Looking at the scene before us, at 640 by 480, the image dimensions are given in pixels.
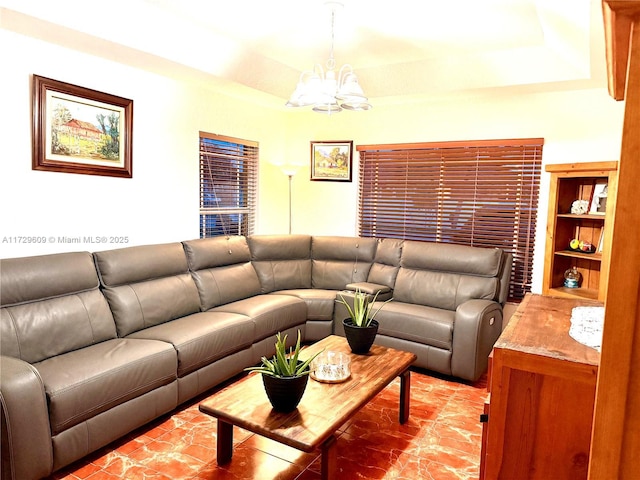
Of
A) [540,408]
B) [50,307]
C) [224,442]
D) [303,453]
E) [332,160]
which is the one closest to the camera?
[540,408]

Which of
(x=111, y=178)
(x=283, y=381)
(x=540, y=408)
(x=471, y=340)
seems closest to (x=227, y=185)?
(x=111, y=178)

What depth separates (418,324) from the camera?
11.7 ft

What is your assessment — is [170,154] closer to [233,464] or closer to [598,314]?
[233,464]

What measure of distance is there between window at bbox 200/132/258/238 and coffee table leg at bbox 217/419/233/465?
7.47 feet

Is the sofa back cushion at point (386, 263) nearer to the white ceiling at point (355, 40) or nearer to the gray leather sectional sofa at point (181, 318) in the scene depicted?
the gray leather sectional sofa at point (181, 318)

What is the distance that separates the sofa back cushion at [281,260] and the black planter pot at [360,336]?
→ 1652mm

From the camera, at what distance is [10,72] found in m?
2.68

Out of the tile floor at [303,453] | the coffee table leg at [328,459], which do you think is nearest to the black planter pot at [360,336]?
the tile floor at [303,453]

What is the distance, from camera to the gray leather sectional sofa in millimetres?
2168

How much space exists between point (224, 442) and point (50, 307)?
1.34 m

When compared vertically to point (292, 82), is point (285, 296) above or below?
below

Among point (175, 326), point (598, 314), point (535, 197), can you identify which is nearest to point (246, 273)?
point (175, 326)

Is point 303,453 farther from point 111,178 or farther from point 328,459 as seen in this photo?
point 111,178

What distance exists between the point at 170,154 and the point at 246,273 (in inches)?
49.6
